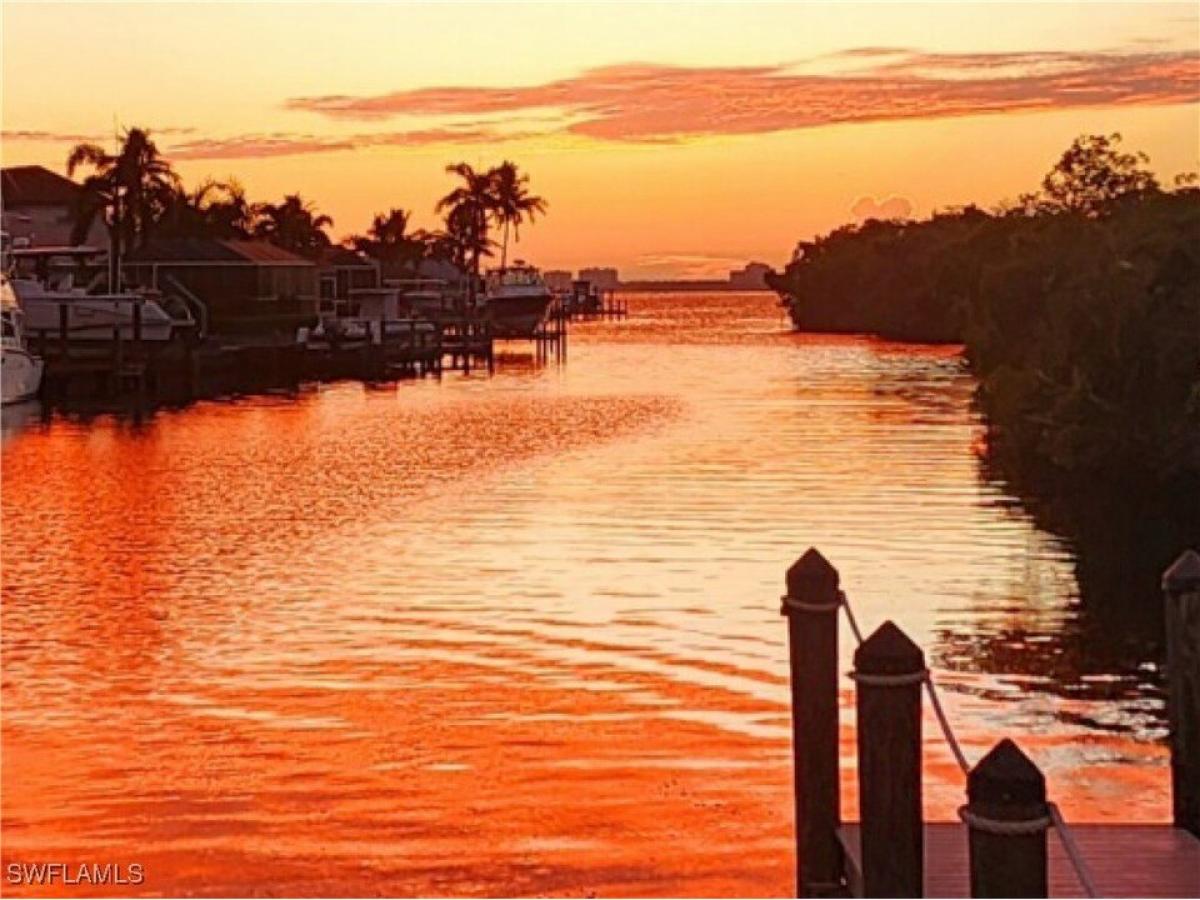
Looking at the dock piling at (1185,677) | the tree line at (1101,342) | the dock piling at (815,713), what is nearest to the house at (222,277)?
the tree line at (1101,342)

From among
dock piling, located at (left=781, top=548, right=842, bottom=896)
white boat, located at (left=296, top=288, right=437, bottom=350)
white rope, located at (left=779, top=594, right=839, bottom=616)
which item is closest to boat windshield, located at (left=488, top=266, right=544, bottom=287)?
white boat, located at (left=296, top=288, right=437, bottom=350)

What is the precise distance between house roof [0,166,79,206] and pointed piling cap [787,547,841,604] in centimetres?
11720

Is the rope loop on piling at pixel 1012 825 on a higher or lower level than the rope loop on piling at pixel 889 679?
lower

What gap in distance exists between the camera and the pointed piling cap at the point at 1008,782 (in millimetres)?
8359

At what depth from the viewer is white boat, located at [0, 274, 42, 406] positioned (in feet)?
219

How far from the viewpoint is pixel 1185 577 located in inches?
471

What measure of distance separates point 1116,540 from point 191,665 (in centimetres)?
1580

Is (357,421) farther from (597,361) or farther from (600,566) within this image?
(597,361)

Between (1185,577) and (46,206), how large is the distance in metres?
122

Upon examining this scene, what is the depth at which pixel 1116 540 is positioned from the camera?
32344 mm

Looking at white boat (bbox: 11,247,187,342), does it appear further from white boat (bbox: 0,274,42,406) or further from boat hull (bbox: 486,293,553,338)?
boat hull (bbox: 486,293,553,338)

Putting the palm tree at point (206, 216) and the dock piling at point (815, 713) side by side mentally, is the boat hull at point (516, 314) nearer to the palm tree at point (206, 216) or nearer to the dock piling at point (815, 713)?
the palm tree at point (206, 216)

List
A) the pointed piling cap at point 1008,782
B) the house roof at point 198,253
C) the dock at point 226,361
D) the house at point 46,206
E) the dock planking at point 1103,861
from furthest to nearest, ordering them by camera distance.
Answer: the house at point 46,206
the house roof at point 198,253
the dock at point 226,361
the dock planking at point 1103,861
the pointed piling cap at point 1008,782

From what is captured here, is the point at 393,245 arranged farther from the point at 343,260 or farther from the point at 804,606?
the point at 804,606
